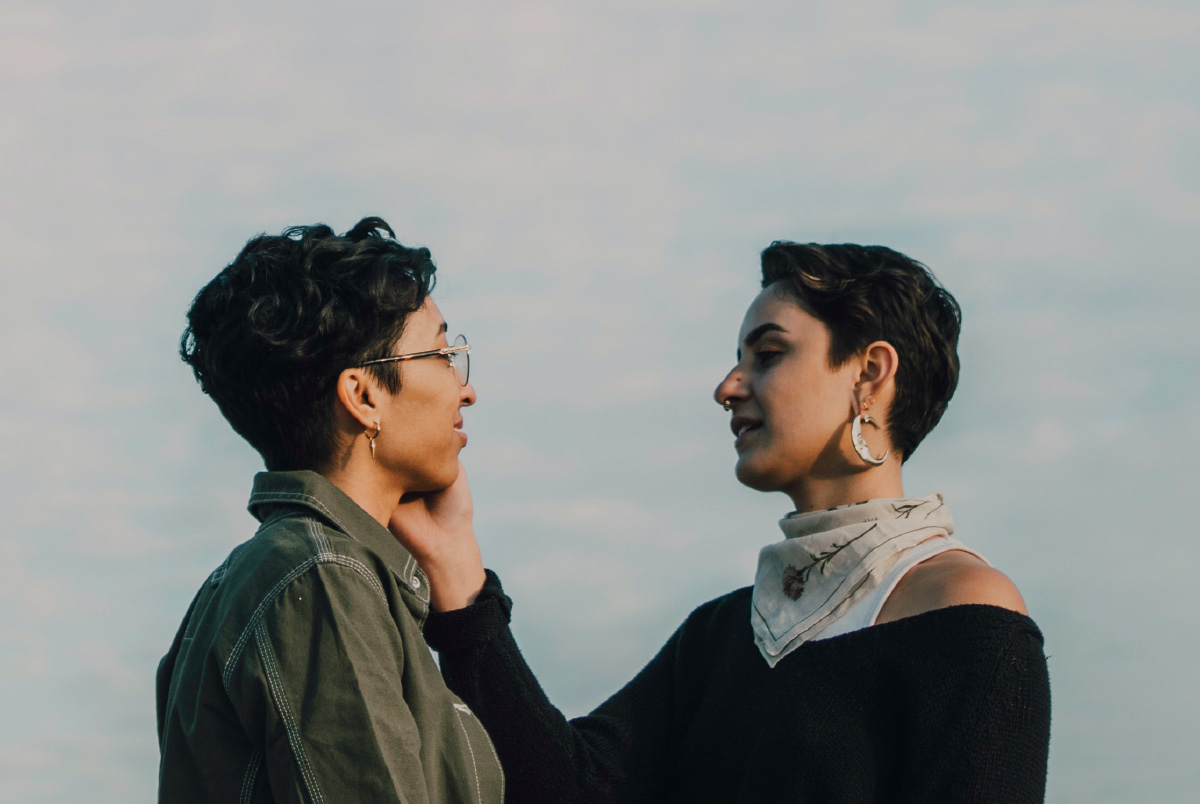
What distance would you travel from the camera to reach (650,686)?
4.65 meters

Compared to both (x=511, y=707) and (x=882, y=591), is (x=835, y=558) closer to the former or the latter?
(x=882, y=591)

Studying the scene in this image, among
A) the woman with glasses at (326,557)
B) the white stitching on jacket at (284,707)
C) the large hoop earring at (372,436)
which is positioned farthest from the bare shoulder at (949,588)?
the white stitching on jacket at (284,707)

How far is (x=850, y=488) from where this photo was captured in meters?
4.16

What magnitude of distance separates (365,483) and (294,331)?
1.55 feet

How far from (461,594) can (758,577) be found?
38.9 inches

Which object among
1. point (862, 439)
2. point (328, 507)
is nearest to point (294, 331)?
point (328, 507)

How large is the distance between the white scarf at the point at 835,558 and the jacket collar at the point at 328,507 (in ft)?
3.84

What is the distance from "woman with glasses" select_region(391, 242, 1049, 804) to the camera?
3.65m

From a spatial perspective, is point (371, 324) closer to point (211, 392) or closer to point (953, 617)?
point (211, 392)

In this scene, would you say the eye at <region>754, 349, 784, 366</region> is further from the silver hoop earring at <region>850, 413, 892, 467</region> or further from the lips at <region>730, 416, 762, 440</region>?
the silver hoop earring at <region>850, 413, 892, 467</region>

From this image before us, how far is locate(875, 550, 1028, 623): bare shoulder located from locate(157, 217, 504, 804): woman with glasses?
126 cm

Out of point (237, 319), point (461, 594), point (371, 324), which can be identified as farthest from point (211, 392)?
point (461, 594)

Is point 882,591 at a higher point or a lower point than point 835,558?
lower

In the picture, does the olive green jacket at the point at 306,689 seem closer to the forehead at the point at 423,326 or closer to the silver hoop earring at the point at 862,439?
the forehead at the point at 423,326
